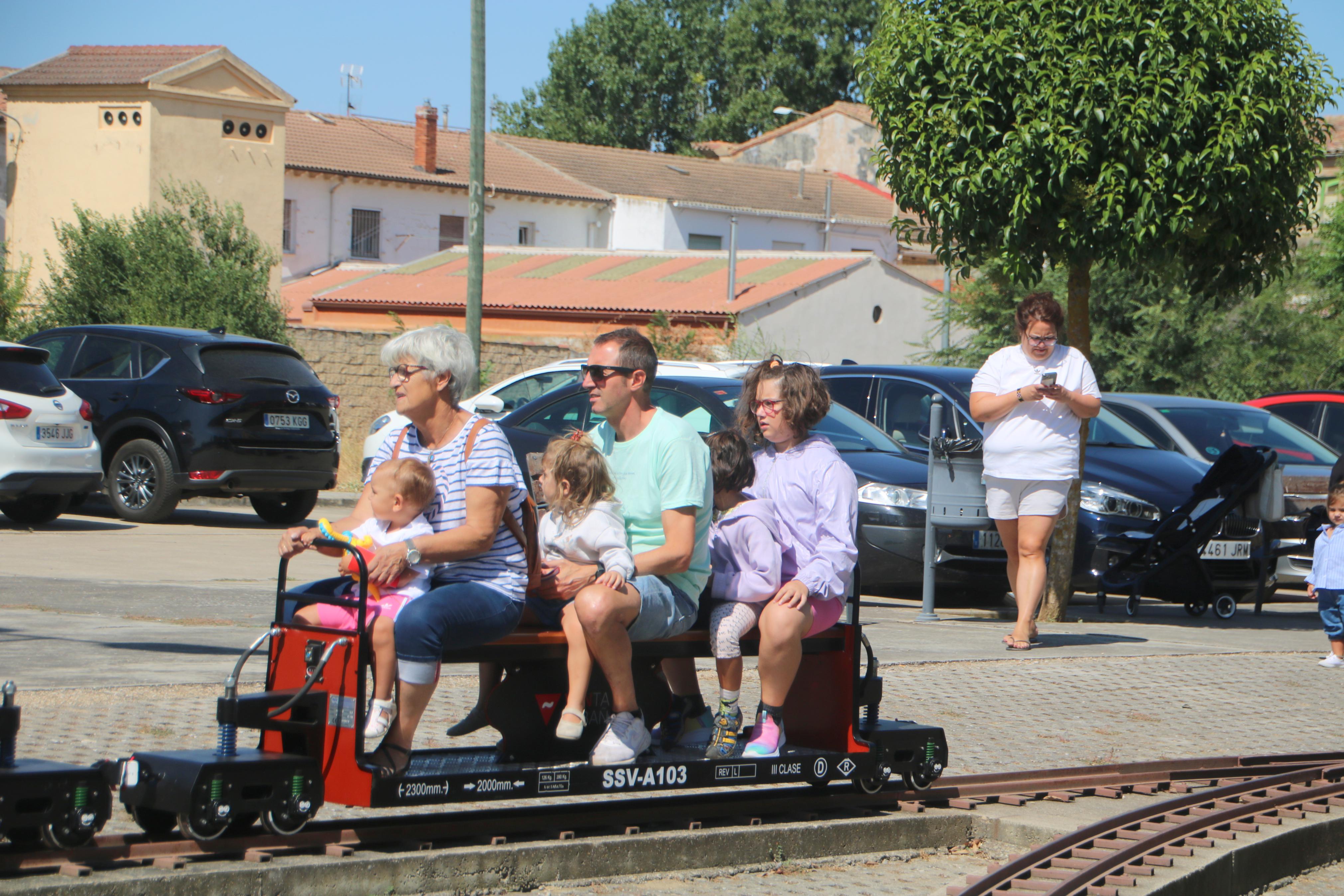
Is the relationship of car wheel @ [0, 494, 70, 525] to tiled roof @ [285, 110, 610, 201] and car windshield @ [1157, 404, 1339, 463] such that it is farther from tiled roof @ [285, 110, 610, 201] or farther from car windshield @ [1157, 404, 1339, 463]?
tiled roof @ [285, 110, 610, 201]

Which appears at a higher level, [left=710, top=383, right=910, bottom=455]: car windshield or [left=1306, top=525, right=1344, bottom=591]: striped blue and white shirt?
[left=710, top=383, right=910, bottom=455]: car windshield

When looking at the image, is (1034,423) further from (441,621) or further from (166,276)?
(166,276)

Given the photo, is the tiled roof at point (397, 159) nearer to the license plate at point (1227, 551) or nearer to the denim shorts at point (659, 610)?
the license plate at point (1227, 551)

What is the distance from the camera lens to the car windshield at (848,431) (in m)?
12.2

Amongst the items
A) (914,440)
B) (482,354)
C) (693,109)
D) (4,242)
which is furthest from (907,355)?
(693,109)

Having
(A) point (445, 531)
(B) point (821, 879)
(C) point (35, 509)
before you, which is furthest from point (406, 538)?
(C) point (35, 509)

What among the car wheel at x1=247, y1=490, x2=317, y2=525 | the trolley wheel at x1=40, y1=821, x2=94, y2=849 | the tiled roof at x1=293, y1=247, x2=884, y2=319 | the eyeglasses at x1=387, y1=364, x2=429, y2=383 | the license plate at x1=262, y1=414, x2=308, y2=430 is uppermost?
the tiled roof at x1=293, y1=247, x2=884, y2=319

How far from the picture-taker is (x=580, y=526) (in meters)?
5.01

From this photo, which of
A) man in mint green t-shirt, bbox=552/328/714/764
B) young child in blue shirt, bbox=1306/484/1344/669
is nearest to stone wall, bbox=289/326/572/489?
young child in blue shirt, bbox=1306/484/1344/669

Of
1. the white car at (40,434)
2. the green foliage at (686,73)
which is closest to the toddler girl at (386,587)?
the white car at (40,434)

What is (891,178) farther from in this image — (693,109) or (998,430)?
(693,109)

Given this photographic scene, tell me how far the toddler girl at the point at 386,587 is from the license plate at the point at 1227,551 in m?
8.71

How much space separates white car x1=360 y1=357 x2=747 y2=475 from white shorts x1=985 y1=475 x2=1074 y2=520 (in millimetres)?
3397

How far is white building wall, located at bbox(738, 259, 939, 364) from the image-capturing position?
128 feet
